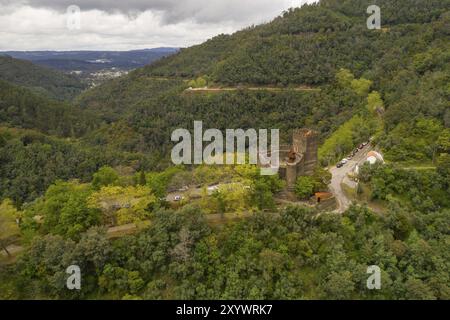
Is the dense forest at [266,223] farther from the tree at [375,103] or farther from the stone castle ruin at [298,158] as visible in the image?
the stone castle ruin at [298,158]

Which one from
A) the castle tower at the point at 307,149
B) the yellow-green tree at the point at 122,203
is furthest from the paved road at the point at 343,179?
the yellow-green tree at the point at 122,203

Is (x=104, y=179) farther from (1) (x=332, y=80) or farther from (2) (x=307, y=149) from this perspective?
(1) (x=332, y=80)

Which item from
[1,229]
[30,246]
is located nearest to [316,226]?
[30,246]

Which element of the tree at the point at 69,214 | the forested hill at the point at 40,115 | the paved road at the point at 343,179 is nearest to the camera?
the tree at the point at 69,214

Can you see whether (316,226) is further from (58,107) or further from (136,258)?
(58,107)

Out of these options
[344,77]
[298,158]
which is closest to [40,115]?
[344,77]

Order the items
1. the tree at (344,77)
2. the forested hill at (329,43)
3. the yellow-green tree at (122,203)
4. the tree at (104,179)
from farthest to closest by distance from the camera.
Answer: the forested hill at (329,43) → the tree at (344,77) → the tree at (104,179) → the yellow-green tree at (122,203)
